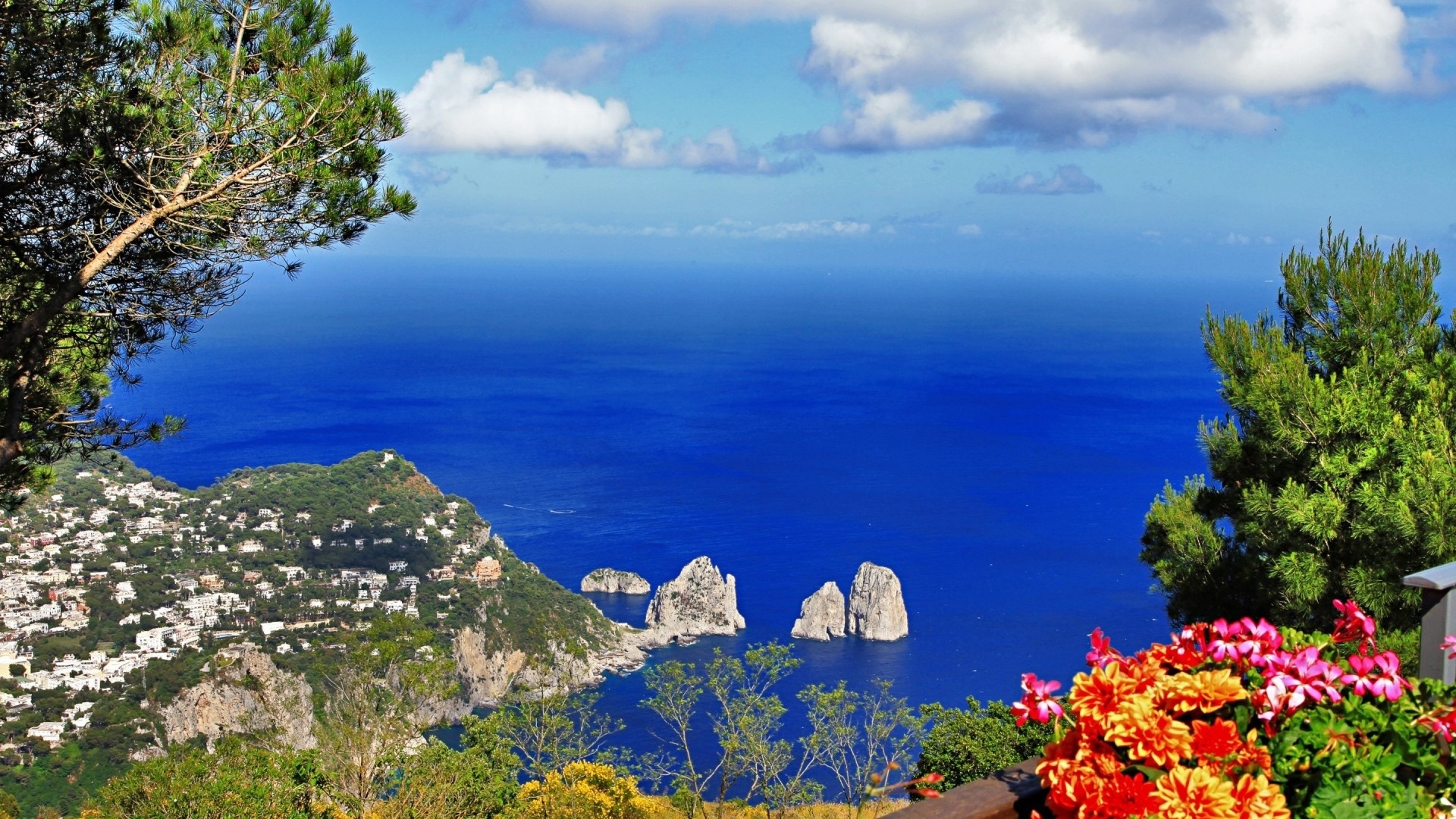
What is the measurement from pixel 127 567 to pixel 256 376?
56901 mm

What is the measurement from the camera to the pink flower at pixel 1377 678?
1.45m

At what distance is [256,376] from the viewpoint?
79062mm

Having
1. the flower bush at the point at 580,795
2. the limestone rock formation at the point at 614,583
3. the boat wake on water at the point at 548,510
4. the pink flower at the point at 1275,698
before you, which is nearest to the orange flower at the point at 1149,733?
the pink flower at the point at 1275,698

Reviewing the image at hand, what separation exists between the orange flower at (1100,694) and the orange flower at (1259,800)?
18 cm

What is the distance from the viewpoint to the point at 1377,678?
1496 millimetres

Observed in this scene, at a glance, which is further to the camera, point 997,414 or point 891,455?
point 997,414

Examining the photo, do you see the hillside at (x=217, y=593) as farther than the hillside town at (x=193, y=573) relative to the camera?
No

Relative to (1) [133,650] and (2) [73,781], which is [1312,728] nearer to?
(2) [73,781]

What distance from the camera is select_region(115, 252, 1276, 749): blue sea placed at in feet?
122

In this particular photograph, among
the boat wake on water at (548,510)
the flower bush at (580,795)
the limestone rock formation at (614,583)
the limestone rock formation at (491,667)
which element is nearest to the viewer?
the flower bush at (580,795)

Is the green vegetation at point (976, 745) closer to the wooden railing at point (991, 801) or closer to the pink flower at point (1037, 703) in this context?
the wooden railing at point (991, 801)

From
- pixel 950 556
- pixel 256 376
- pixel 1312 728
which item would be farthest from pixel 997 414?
pixel 1312 728

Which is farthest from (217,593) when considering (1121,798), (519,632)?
(1121,798)

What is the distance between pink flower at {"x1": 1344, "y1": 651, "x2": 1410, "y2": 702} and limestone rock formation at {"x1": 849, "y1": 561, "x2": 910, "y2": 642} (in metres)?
34.8
